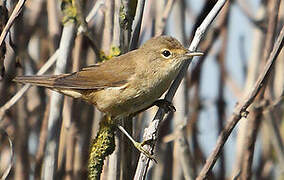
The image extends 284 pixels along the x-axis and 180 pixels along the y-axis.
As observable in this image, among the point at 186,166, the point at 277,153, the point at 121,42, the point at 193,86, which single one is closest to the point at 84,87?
the point at 121,42

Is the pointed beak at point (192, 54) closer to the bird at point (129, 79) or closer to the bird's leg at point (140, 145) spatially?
the bird at point (129, 79)

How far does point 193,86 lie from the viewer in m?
3.05

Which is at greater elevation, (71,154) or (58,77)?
(58,77)

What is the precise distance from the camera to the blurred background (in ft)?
8.43

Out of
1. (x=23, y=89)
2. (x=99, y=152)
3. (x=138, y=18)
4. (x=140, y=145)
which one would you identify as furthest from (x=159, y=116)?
(x=23, y=89)

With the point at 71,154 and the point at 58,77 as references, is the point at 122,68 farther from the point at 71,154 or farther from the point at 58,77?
the point at 71,154

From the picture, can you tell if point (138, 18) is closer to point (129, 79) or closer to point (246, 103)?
point (129, 79)

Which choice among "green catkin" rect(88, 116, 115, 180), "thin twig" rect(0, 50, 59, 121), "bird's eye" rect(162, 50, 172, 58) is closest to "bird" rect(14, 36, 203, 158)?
"bird's eye" rect(162, 50, 172, 58)

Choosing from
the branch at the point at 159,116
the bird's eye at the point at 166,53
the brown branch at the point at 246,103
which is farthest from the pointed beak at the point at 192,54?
the brown branch at the point at 246,103

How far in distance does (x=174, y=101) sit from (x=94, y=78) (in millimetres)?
578

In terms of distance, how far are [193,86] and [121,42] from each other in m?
1.06

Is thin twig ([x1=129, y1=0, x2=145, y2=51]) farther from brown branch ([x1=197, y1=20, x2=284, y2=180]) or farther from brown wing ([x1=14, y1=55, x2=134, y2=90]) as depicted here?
brown branch ([x1=197, y1=20, x2=284, y2=180])

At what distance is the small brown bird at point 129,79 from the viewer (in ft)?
7.25

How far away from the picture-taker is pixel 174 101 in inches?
111
